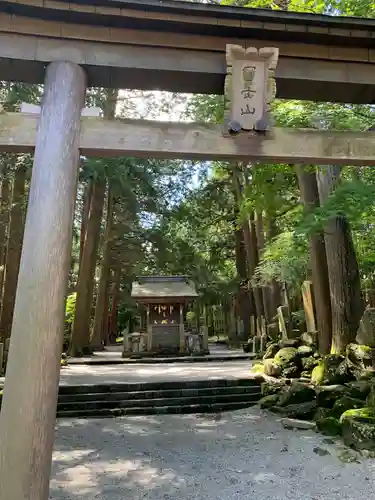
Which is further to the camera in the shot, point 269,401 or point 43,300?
point 269,401

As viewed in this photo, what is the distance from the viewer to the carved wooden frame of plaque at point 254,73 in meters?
3.68

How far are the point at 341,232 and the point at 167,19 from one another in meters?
7.27

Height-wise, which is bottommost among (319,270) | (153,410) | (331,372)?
(153,410)

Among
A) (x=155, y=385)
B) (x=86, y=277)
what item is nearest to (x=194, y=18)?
(x=155, y=385)

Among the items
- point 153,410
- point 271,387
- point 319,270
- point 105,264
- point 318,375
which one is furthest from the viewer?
point 105,264

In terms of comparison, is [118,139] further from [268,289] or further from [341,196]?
[268,289]

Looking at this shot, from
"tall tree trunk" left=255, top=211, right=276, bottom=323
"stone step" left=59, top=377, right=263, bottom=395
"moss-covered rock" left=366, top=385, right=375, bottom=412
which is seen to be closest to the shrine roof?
"moss-covered rock" left=366, top=385, right=375, bottom=412

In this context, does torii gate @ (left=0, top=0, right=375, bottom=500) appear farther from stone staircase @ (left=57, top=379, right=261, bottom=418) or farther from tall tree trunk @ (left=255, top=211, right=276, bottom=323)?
tall tree trunk @ (left=255, top=211, right=276, bottom=323)

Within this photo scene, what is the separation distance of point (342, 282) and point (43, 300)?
25.7 ft

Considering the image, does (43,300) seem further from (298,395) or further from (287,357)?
(287,357)

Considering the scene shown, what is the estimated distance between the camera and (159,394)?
9.26 metres

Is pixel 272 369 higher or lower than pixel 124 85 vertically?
lower

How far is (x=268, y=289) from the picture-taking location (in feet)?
63.1

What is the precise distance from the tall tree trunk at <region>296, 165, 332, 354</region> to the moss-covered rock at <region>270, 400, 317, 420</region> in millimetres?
2517
